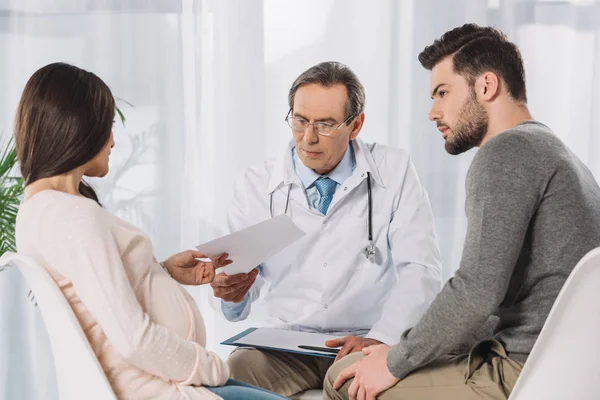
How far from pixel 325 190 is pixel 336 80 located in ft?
1.09

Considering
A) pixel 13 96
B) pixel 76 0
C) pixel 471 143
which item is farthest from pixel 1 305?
pixel 471 143

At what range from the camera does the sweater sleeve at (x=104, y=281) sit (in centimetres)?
124

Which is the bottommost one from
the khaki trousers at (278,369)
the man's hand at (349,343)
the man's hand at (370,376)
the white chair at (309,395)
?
the white chair at (309,395)

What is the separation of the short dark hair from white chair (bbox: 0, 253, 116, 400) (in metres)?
0.94

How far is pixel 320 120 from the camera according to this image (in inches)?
89.0

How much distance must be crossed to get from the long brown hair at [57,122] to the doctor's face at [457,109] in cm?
73

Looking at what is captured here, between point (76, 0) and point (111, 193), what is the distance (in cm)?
83

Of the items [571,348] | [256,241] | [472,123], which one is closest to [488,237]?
[571,348]

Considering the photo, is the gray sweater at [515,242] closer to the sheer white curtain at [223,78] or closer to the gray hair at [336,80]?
the gray hair at [336,80]

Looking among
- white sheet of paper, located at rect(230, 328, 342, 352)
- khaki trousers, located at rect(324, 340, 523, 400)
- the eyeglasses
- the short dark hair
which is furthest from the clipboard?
the short dark hair

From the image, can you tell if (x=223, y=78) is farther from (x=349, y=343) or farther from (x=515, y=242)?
(x=515, y=242)

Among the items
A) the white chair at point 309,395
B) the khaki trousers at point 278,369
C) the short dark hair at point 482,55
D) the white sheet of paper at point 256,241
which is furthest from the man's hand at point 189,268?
the short dark hair at point 482,55

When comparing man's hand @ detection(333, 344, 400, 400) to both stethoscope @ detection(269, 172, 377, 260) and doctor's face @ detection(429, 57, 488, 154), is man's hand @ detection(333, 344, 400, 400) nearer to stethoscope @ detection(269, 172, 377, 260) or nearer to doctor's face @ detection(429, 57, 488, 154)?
doctor's face @ detection(429, 57, 488, 154)

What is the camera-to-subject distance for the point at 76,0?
3.23 meters
